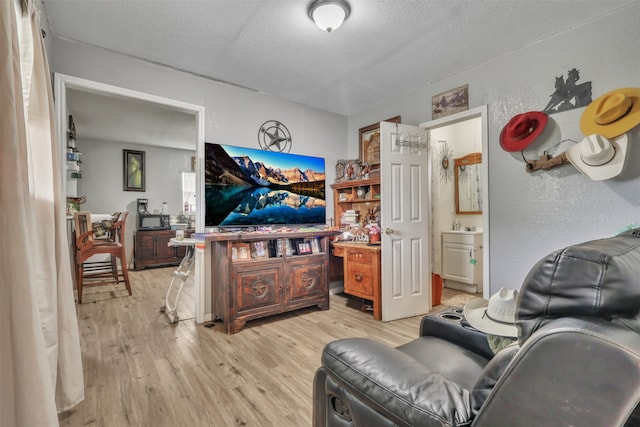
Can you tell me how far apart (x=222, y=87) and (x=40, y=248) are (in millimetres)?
2358

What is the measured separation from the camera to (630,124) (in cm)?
197

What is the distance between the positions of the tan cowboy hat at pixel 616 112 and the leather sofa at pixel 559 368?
1.97m

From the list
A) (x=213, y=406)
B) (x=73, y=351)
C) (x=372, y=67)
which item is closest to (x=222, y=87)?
(x=372, y=67)

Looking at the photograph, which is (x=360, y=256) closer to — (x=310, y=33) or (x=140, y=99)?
(x=310, y=33)

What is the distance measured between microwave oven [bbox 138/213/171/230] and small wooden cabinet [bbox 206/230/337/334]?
11.3 feet

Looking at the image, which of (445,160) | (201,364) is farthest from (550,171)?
(201,364)

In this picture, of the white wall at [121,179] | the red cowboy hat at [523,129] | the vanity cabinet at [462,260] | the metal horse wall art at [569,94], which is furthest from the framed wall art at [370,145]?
the white wall at [121,179]

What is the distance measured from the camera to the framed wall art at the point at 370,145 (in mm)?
3820

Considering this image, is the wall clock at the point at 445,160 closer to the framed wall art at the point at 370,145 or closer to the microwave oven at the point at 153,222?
the framed wall art at the point at 370,145

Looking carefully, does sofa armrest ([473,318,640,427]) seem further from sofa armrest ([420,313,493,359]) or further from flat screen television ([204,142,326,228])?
flat screen television ([204,142,326,228])

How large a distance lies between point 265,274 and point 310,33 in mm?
2170

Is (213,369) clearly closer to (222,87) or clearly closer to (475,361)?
(475,361)

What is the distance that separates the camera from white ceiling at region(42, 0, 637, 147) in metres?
2.03

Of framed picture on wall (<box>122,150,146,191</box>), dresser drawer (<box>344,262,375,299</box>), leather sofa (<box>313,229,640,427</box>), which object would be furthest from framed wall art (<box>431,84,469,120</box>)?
framed picture on wall (<box>122,150,146,191</box>)
